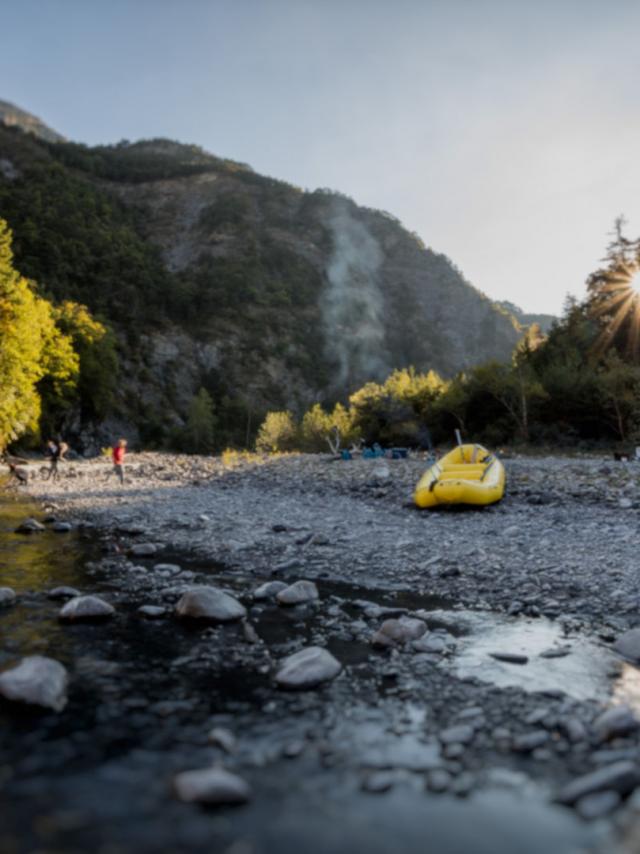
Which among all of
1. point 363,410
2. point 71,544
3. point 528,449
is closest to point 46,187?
point 363,410

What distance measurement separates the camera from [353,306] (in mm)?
130875

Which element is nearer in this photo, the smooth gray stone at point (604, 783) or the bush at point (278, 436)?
the smooth gray stone at point (604, 783)

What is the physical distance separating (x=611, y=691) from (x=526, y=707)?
822 millimetres

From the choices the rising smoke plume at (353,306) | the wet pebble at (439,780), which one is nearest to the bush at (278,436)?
the wet pebble at (439,780)

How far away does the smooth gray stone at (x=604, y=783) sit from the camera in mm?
2949

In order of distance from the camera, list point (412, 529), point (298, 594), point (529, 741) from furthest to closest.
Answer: point (412, 529) < point (298, 594) < point (529, 741)

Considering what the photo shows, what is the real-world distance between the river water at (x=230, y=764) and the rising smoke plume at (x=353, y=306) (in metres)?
108

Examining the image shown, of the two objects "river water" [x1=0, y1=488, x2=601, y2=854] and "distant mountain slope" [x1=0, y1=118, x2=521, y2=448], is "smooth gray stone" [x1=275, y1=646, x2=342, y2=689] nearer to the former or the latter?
"river water" [x1=0, y1=488, x2=601, y2=854]

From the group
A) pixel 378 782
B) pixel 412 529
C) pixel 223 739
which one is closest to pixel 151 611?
pixel 223 739

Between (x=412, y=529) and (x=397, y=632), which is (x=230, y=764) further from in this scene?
(x=412, y=529)

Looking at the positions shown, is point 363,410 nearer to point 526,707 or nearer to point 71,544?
point 71,544

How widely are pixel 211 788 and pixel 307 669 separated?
168 cm

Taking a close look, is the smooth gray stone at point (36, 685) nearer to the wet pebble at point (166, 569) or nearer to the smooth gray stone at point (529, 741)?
the smooth gray stone at point (529, 741)

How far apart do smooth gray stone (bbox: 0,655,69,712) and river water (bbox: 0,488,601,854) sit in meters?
0.08
